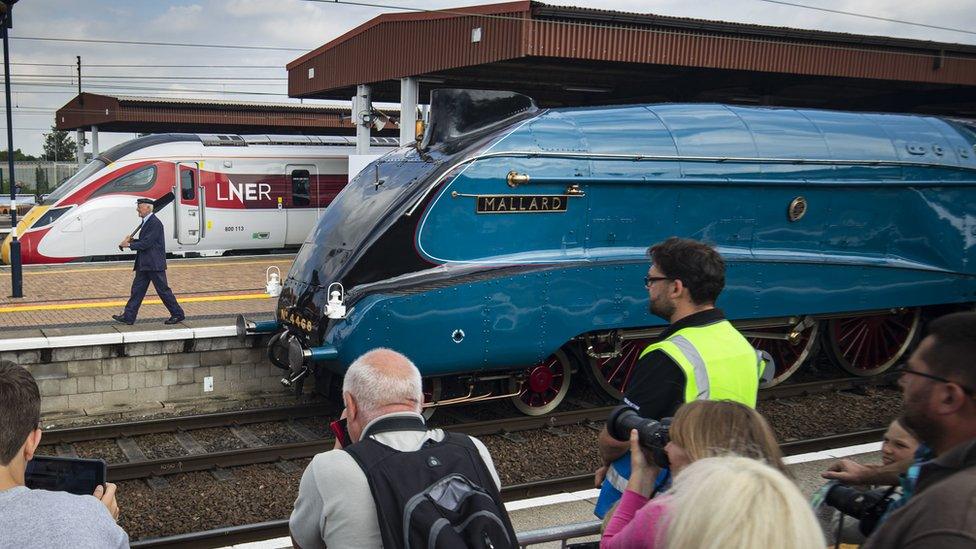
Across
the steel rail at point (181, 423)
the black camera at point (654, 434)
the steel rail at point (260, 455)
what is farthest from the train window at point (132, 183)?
the black camera at point (654, 434)

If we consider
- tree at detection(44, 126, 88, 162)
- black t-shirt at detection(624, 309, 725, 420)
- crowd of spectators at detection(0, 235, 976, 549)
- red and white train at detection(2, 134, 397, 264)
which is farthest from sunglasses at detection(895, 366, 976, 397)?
tree at detection(44, 126, 88, 162)

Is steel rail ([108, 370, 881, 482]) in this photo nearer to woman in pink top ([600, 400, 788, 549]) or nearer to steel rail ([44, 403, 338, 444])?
steel rail ([44, 403, 338, 444])

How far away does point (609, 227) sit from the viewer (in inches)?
318

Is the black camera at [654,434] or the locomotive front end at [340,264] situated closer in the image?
the black camera at [654,434]

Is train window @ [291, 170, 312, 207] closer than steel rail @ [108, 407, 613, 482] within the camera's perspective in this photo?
No

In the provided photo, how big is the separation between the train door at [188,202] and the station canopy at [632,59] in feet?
14.4

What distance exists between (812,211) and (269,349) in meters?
5.92

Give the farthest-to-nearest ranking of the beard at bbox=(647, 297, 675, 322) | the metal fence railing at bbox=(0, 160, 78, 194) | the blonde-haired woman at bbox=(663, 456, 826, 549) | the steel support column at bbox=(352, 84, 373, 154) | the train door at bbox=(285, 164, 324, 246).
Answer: the metal fence railing at bbox=(0, 160, 78, 194)
the steel support column at bbox=(352, 84, 373, 154)
the train door at bbox=(285, 164, 324, 246)
the beard at bbox=(647, 297, 675, 322)
the blonde-haired woman at bbox=(663, 456, 826, 549)

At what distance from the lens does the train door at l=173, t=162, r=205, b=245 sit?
17.2 metres

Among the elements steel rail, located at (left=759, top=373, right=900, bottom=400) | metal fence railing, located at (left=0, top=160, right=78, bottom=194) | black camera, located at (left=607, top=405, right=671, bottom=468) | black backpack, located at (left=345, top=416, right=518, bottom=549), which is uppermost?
metal fence railing, located at (left=0, top=160, right=78, bottom=194)

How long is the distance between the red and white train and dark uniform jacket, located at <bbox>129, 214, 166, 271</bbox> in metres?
6.85

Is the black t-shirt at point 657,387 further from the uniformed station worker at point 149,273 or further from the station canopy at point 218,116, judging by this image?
the station canopy at point 218,116

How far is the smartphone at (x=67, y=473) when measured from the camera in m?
2.65

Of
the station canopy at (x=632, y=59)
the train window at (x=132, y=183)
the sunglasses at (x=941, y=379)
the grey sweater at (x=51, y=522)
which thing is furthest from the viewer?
the train window at (x=132, y=183)
